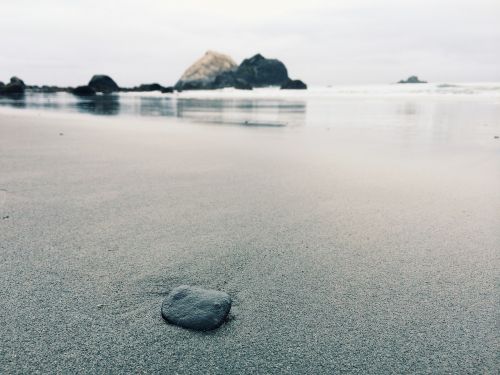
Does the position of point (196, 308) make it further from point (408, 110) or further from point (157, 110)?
point (408, 110)

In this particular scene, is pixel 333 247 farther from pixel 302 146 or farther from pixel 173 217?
pixel 302 146

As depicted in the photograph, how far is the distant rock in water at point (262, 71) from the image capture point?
102938 millimetres

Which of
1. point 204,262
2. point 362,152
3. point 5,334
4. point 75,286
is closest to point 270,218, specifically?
point 204,262

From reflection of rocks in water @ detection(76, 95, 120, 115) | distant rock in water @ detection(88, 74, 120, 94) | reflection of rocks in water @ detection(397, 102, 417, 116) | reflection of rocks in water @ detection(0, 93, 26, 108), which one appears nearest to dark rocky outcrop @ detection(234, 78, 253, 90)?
distant rock in water @ detection(88, 74, 120, 94)

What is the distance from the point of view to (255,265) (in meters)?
1.97

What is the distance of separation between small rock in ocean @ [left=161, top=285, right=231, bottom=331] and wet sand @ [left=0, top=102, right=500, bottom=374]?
42 mm

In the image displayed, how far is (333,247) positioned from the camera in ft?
7.14

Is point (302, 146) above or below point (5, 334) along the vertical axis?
A: above

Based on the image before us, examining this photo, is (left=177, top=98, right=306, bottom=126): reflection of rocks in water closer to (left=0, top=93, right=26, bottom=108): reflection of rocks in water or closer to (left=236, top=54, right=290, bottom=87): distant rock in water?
(left=0, top=93, right=26, bottom=108): reflection of rocks in water

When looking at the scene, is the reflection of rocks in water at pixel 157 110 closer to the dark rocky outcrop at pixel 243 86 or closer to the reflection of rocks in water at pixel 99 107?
the reflection of rocks in water at pixel 99 107

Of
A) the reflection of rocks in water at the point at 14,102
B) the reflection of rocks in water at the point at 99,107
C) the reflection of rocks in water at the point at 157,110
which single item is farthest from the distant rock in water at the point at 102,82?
the reflection of rocks in water at the point at 157,110

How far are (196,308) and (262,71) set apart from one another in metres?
109

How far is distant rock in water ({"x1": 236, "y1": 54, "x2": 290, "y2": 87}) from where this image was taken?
10294 cm

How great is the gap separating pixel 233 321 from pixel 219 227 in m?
0.97
